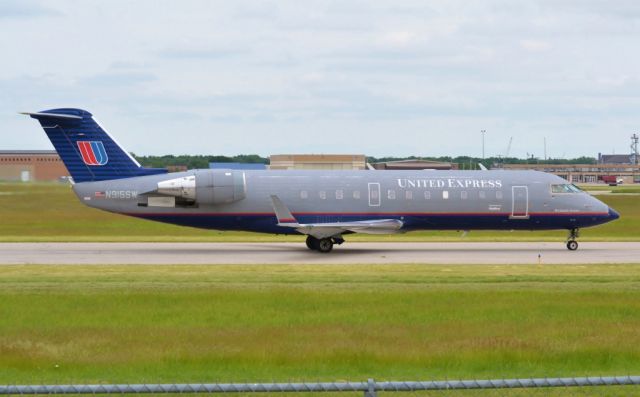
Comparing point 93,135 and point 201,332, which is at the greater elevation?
point 93,135

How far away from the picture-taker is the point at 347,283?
77.0ft

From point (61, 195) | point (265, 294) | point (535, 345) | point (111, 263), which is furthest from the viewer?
point (61, 195)

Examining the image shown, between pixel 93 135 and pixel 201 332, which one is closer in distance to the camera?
pixel 201 332

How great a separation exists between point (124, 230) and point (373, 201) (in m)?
19.5

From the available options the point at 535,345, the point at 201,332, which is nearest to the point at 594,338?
the point at 535,345

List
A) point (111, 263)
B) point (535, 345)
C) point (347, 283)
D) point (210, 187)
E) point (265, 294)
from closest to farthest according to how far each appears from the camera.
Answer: point (535, 345) → point (265, 294) → point (347, 283) → point (111, 263) → point (210, 187)

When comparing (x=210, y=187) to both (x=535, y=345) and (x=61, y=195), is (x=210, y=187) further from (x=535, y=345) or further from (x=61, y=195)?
(x=61, y=195)

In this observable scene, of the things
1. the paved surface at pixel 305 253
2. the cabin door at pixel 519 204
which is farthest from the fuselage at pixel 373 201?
the paved surface at pixel 305 253

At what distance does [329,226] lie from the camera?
34250 millimetres

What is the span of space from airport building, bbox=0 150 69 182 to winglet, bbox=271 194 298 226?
8701cm

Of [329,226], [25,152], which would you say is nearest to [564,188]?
[329,226]

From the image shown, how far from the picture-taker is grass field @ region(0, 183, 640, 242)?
1698 inches

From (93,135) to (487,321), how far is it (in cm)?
2154

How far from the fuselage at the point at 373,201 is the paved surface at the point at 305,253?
3.78ft
